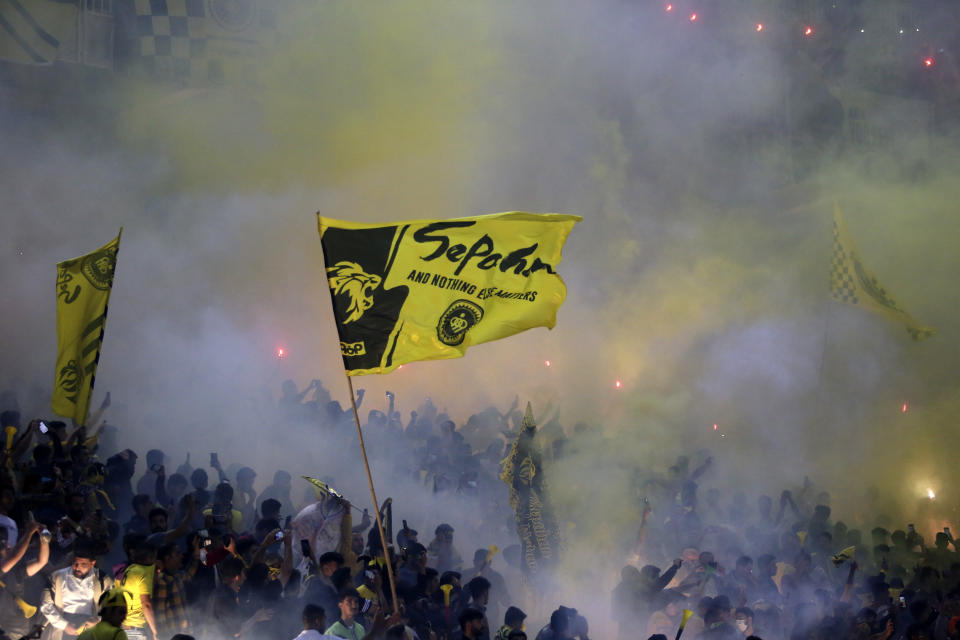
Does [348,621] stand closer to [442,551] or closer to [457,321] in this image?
[457,321]

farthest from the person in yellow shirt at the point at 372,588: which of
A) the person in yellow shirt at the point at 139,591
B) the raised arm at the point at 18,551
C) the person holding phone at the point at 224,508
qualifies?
the person holding phone at the point at 224,508

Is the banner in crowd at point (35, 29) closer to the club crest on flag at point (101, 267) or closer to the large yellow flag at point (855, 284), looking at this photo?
the club crest on flag at point (101, 267)

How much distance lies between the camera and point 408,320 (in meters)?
4.67

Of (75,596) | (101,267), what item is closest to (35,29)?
(101,267)

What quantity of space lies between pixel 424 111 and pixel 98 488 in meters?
8.32

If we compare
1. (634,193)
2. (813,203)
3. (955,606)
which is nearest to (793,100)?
(813,203)

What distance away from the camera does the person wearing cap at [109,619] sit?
9.71 feet

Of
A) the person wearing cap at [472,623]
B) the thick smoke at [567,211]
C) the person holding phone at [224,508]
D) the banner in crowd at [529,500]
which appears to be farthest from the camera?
the thick smoke at [567,211]

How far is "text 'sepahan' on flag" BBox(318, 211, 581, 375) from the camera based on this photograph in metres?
4.47

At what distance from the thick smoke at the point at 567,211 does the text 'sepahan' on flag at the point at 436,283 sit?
548 centimetres

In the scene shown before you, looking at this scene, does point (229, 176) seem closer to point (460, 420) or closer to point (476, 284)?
point (460, 420)

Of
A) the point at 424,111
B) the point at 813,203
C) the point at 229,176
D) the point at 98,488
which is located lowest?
the point at 98,488

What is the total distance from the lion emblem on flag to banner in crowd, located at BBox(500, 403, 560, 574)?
3.02 meters

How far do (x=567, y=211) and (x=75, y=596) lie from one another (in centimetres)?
1067
